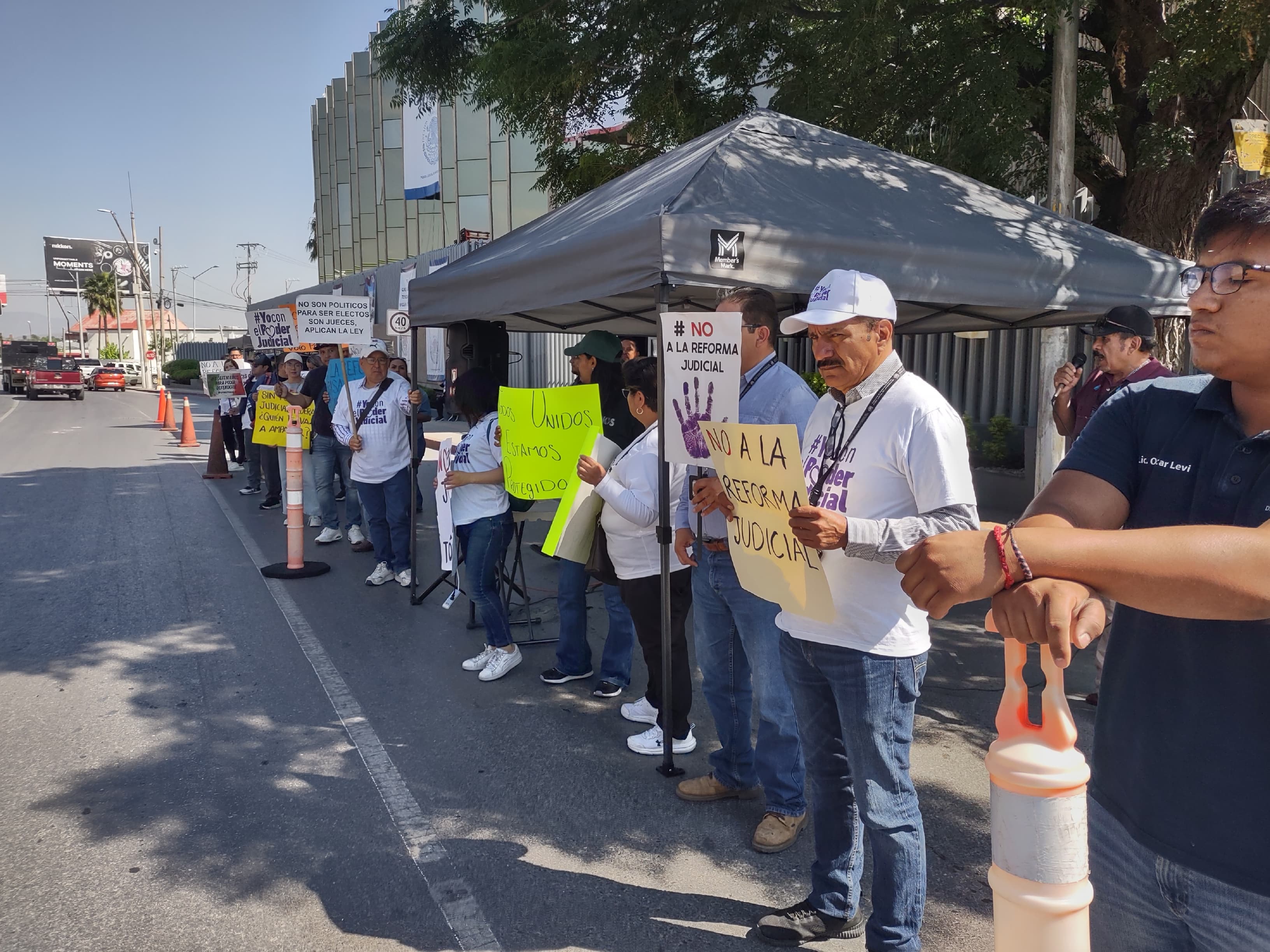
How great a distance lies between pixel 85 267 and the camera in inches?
3890

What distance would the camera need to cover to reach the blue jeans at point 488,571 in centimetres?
549

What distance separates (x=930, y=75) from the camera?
310 inches

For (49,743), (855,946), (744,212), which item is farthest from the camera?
(49,743)

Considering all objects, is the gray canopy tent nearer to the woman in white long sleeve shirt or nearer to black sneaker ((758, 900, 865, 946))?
the woman in white long sleeve shirt

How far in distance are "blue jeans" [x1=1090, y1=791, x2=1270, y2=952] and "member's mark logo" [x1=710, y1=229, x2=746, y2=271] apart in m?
2.93

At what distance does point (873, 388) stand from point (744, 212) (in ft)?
6.47

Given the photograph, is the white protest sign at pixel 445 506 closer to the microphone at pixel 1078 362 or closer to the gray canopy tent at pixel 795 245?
the gray canopy tent at pixel 795 245

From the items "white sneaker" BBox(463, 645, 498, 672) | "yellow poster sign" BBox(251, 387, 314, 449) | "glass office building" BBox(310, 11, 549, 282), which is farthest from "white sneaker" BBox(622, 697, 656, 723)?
"glass office building" BBox(310, 11, 549, 282)

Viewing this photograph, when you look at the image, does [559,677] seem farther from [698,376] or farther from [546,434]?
[698,376]

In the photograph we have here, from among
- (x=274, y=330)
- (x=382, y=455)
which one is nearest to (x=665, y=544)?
(x=382, y=455)

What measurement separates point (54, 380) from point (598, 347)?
39.8 metres

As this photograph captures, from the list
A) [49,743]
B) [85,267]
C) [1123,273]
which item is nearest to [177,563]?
[49,743]

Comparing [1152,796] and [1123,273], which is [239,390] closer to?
[1123,273]

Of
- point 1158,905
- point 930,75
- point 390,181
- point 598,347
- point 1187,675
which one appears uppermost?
point 390,181
